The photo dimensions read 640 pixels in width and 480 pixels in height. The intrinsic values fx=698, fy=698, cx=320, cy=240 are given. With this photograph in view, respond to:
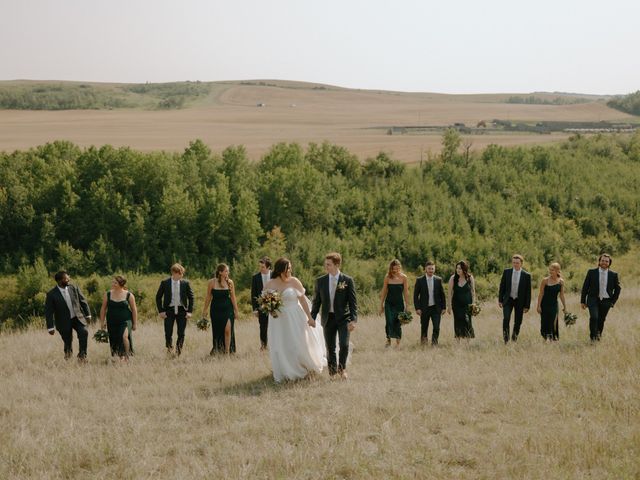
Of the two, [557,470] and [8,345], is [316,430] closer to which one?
[557,470]

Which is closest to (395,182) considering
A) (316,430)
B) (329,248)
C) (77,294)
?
(329,248)

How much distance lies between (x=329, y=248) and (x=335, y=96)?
97.1 meters

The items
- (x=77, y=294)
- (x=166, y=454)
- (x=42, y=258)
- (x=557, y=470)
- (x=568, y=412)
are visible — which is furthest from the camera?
(x=42, y=258)

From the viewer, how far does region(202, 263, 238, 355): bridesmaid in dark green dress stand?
42.3 ft

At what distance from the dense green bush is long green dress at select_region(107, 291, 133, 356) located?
699 inches

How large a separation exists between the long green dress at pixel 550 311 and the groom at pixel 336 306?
4603 mm

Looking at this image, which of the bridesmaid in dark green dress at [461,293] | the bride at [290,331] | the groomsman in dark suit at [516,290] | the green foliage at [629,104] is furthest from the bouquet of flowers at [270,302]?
the green foliage at [629,104]

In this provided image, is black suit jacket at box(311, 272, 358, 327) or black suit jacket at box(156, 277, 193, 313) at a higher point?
black suit jacket at box(311, 272, 358, 327)

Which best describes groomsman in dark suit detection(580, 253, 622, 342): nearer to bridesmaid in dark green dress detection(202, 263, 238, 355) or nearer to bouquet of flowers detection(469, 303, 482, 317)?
bouquet of flowers detection(469, 303, 482, 317)

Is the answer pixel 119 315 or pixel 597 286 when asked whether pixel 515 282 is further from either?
pixel 119 315

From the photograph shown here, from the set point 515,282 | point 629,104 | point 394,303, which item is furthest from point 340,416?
point 629,104

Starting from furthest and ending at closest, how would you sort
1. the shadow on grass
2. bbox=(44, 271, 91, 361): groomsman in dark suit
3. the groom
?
bbox=(44, 271, 91, 361): groomsman in dark suit
the groom
the shadow on grass

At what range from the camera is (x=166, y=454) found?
25.8 ft

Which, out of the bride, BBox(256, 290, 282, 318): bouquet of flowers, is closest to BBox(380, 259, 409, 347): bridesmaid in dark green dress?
the bride
